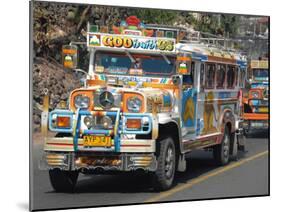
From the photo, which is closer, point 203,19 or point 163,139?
point 163,139

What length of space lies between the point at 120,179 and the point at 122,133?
0.89 meters

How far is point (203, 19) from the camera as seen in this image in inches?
450

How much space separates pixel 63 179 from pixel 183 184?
1862mm

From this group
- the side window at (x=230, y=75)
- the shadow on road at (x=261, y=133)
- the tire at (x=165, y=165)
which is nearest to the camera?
the tire at (x=165, y=165)

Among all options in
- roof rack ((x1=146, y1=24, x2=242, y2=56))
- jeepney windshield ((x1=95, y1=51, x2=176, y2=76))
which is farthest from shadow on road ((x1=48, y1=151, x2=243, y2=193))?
roof rack ((x1=146, y1=24, x2=242, y2=56))

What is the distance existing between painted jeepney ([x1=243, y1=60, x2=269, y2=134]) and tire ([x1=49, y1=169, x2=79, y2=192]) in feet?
10.5

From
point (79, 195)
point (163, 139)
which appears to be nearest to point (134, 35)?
point (163, 139)

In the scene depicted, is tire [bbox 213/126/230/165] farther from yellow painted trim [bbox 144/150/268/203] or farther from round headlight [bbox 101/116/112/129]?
round headlight [bbox 101/116/112/129]

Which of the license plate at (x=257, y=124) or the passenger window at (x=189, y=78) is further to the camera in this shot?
the license plate at (x=257, y=124)

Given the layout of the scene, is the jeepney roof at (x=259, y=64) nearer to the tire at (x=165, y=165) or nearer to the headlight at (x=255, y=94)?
the headlight at (x=255, y=94)

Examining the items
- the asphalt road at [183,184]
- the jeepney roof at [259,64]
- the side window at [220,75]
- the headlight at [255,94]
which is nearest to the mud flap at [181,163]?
the asphalt road at [183,184]

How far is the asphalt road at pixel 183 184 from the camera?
10172 millimetres

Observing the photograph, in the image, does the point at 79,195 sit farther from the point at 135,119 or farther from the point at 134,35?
the point at 134,35

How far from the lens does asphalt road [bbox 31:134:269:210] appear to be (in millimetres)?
10172
